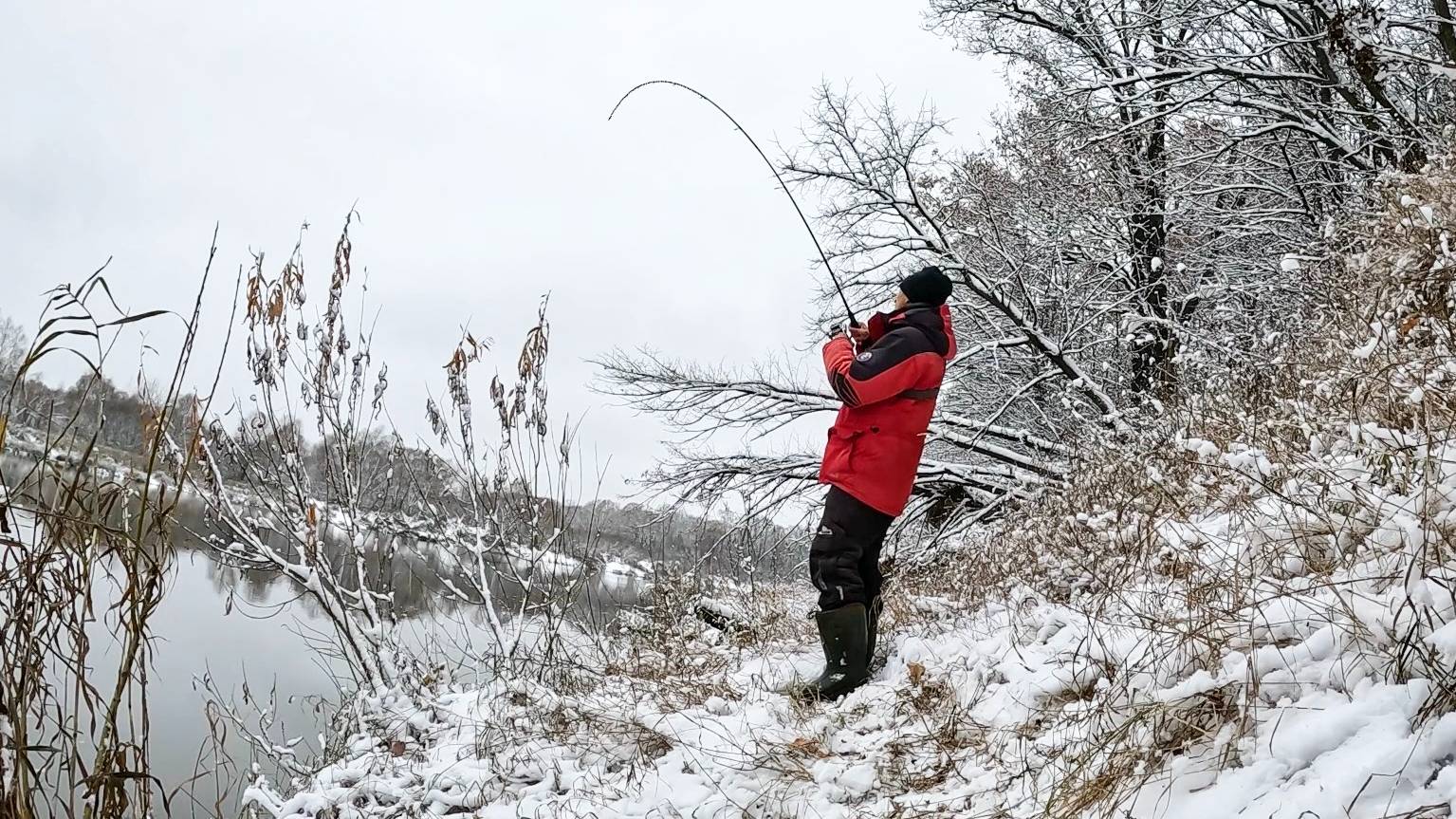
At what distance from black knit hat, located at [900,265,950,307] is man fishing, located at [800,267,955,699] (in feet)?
0.32

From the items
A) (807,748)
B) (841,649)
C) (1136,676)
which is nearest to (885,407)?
(841,649)

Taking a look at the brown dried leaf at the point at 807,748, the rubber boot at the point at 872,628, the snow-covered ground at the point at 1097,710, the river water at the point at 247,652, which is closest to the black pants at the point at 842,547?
the rubber boot at the point at 872,628

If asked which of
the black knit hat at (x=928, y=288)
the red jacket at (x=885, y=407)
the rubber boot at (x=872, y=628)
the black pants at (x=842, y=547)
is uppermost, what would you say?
the black knit hat at (x=928, y=288)

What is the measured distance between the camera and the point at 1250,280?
8672 mm

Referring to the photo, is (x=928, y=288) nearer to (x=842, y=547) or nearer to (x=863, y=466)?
(x=863, y=466)

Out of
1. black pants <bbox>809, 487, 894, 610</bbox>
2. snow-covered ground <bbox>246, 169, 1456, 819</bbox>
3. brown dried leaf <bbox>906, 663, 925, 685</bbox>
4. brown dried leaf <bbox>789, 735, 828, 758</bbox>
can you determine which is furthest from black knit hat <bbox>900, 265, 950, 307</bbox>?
brown dried leaf <bbox>789, 735, 828, 758</bbox>

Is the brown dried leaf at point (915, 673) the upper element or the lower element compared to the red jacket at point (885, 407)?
lower

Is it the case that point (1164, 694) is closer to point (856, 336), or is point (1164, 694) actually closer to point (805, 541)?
point (856, 336)

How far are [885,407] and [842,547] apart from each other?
0.59 metres

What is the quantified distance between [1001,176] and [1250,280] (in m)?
3.63

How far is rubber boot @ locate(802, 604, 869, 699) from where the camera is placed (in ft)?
11.2

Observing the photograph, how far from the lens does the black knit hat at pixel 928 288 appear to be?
Answer: 3.66 metres

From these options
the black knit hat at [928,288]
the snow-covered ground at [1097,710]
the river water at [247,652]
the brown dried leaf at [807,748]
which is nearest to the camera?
the snow-covered ground at [1097,710]

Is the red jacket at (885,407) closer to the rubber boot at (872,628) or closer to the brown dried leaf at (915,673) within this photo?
the rubber boot at (872,628)
